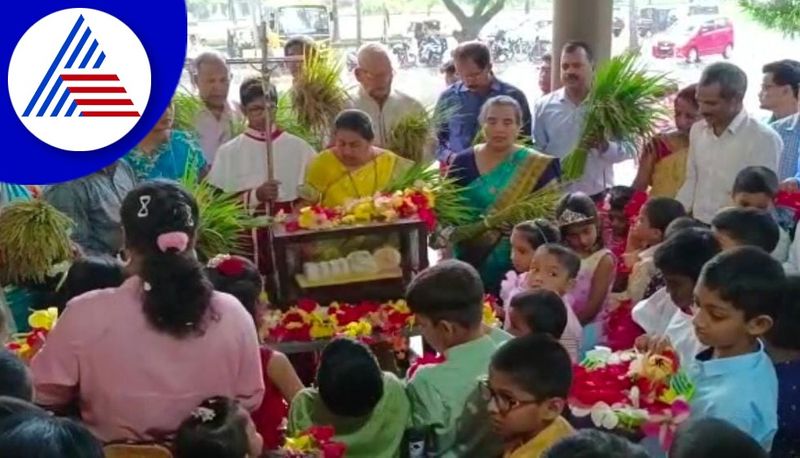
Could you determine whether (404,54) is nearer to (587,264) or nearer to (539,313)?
(587,264)

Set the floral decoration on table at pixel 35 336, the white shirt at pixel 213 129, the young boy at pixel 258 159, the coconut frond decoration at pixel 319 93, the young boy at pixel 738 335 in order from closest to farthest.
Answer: the young boy at pixel 738 335 < the floral decoration on table at pixel 35 336 < the young boy at pixel 258 159 < the coconut frond decoration at pixel 319 93 < the white shirt at pixel 213 129

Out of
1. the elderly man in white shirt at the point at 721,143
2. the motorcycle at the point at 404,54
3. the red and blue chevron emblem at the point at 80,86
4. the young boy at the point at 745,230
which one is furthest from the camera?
the motorcycle at the point at 404,54

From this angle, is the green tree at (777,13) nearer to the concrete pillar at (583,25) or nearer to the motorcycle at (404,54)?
the concrete pillar at (583,25)

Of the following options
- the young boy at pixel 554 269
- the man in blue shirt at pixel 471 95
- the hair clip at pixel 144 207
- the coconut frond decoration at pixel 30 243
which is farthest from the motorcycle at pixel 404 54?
the hair clip at pixel 144 207

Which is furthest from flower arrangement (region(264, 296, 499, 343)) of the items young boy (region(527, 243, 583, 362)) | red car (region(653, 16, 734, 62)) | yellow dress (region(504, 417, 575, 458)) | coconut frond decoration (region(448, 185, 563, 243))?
red car (region(653, 16, 734, 62))

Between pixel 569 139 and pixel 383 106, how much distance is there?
2.80ft

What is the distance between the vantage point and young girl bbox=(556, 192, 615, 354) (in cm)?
328

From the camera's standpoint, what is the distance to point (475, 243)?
143 inches

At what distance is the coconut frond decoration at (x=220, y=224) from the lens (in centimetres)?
312

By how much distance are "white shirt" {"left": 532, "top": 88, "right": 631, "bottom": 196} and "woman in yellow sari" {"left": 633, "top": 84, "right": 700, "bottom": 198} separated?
0.41ft

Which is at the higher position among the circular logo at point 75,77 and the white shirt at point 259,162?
the circular logo at point 75,77

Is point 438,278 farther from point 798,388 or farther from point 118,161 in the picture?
point 118,161

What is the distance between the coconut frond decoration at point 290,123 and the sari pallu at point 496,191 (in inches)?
26.5

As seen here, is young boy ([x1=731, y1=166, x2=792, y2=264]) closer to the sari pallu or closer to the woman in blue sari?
the sari pallu
